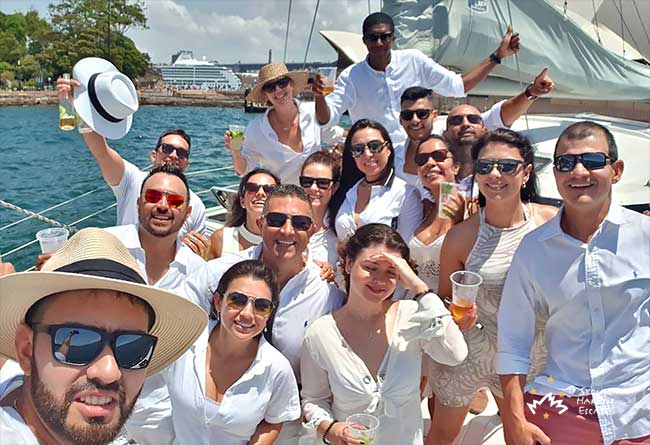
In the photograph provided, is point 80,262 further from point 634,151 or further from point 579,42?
point 634,151

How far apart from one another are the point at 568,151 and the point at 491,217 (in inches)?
18.5

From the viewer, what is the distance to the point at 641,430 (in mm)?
1753

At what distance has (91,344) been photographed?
115 cm

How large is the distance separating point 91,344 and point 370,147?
6.41ft

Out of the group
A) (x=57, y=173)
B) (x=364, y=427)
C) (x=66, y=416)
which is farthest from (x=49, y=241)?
(x=57, y=173)

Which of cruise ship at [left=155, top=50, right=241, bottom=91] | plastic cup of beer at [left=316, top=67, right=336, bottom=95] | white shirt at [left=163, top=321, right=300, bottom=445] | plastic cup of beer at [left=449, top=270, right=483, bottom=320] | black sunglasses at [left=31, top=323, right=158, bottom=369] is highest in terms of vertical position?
cruise ship at [left=155, top=50, right=241, bottom=91]

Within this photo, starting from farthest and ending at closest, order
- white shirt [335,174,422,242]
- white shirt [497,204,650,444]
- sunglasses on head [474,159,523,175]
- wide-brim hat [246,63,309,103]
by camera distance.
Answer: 1. wide-brim hat [246,63,309,103]
2. white shirt [335,174,422,242]
3. sunglasses on head [474,159,523,175]
4. white shirt [497,204,650,444]

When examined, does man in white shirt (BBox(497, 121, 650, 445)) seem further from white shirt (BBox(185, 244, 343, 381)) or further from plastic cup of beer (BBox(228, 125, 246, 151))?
plastic cup of beer (BBox(228, 125, 246, 151))

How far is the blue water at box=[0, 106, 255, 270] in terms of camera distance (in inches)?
335

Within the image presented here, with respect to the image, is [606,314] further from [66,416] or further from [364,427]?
[66,416]

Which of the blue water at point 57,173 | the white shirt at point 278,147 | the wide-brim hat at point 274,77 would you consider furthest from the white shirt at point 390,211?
the blue water at point 57,173

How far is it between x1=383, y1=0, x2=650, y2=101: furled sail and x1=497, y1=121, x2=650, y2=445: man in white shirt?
3194 mm

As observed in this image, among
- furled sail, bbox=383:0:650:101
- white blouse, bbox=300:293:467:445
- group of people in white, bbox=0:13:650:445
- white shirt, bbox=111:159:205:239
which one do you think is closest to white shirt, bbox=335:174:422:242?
group of people in white, bbox=0:13:650:445

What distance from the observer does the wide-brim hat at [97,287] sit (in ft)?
3.84
